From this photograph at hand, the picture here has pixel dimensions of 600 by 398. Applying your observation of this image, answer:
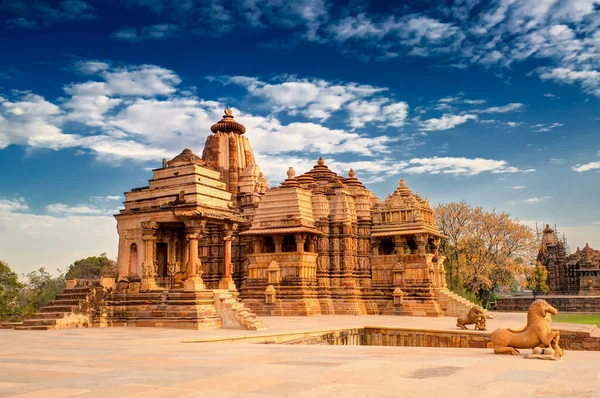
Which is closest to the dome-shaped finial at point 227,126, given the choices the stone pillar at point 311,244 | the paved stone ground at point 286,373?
the stone pillar at point 311,244

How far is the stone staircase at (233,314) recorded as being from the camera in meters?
19.4

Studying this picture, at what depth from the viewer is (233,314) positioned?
1998 cm

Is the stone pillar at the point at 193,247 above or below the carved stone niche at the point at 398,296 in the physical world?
above

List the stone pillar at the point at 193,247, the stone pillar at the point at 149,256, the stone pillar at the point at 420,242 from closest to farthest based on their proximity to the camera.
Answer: the stone pillar at the point at 193,247, the stone pillar at the point at 149,256, the stone pillar at the point at 420,242

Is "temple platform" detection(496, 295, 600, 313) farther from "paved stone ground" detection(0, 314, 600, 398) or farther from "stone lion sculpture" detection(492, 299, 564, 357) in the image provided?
"stone lion sculpture" detection(492, 299, 564, 357)

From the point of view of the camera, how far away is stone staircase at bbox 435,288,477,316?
1179 inches

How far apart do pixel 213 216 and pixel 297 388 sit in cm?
1468

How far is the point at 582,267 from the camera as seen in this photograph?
Answer: 5591 centimetres

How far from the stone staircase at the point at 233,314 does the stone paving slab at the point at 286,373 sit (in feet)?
22.1

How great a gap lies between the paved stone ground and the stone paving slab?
0.01m

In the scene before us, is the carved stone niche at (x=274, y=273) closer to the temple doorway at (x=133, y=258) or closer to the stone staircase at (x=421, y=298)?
the stone staircase at (x=421, y=298)

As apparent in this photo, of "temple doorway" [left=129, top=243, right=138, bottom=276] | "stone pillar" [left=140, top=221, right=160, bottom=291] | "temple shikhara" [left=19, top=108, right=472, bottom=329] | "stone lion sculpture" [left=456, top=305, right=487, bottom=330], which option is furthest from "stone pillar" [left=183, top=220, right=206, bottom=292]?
"stone lion sculpture" [left=456, top=305, right=487, bottom=330]

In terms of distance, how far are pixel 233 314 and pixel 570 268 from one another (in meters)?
48.6

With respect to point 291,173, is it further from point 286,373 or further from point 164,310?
point 286,373
